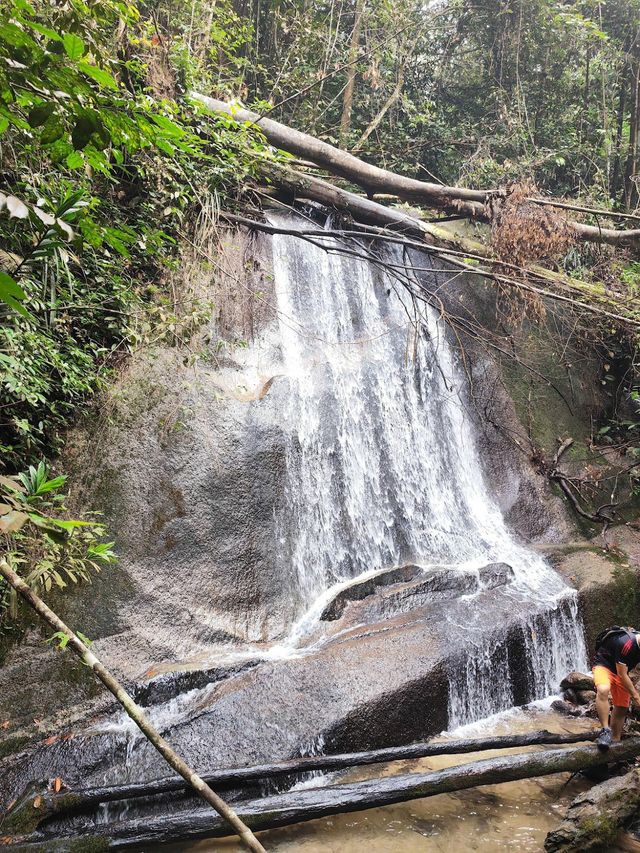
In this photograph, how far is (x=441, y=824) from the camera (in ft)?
12.4

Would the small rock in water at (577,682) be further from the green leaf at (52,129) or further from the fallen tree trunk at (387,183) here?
the green leaf at (52,129)

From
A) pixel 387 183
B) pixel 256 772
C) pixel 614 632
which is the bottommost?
pixel 256 772

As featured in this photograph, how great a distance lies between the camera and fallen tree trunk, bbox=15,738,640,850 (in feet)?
10.8

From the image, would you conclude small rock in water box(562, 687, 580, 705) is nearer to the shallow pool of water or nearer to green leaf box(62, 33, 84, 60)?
the shallow pool of water

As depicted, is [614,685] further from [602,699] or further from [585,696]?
[585,696]

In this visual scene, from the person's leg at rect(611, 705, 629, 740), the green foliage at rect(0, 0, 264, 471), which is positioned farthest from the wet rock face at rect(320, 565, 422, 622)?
the green foliage at rect(0, 0, 264, 471)

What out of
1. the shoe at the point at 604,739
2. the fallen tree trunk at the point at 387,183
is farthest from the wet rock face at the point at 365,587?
the fallen tree trunk at the point at 387,183

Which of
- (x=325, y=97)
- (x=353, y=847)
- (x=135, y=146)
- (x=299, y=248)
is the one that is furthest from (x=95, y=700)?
(x=325, y=97)

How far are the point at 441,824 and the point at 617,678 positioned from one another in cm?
188

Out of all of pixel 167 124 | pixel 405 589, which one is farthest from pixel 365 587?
pixel 167 124

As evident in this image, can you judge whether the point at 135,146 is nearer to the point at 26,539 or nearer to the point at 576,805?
the point at 26,539

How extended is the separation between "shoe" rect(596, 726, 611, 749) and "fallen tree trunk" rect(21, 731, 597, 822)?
0.22 m

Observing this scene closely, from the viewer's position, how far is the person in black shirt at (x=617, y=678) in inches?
169

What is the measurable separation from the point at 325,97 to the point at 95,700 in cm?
1333
